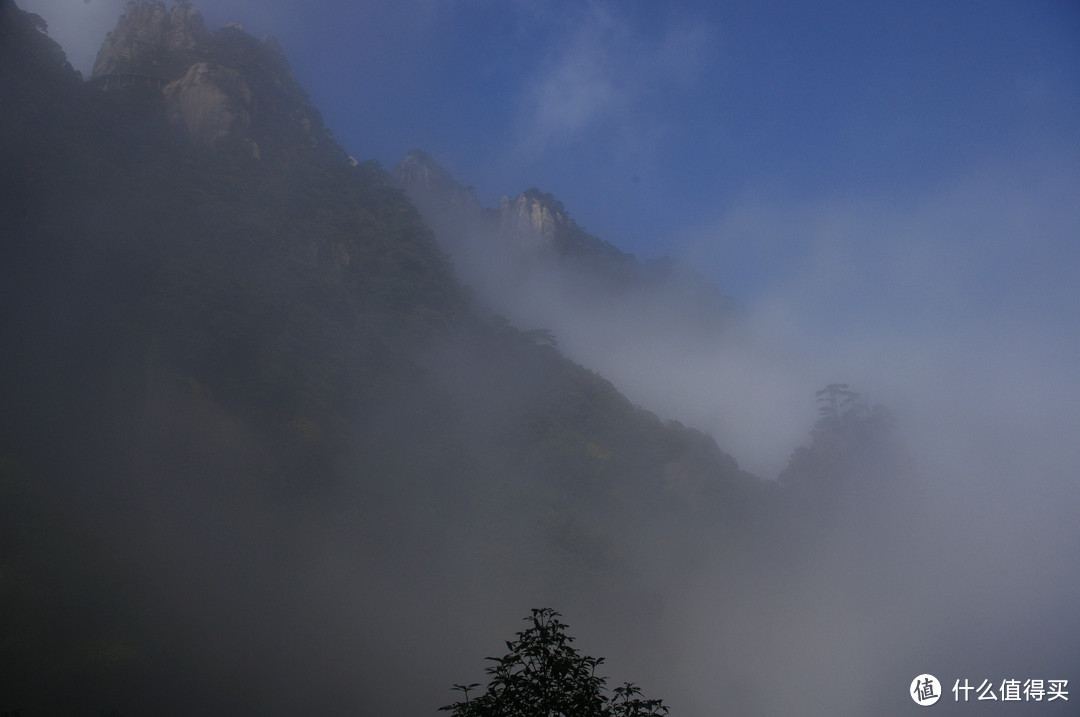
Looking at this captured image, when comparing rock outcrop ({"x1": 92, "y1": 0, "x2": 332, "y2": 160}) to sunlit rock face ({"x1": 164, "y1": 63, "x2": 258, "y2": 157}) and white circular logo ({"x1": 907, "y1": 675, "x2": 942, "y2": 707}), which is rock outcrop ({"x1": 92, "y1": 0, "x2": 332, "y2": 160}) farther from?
white circular logo ({"x1": 907, "y1": 675, "x2": 942, "y2": 707})

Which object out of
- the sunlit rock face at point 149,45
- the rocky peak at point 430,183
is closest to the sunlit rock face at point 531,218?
the rocky peak at point 430,183

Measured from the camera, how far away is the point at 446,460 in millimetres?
45656

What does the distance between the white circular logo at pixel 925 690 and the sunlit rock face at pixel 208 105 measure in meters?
66.8

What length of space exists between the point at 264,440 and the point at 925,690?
49544mm

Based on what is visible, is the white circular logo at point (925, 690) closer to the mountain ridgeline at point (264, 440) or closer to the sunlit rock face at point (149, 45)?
the mountain ridgeline at point (264, 440)

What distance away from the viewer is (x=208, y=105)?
5659 cm

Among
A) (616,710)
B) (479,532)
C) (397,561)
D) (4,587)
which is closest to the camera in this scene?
(616,710)

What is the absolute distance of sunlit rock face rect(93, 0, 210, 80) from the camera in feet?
183

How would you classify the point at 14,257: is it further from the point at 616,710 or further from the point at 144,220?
the point at 616,710

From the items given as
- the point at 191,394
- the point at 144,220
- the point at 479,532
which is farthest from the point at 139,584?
the point at 144,220

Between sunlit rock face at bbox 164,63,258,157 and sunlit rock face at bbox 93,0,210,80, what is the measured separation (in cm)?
166

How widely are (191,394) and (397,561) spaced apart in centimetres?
1486

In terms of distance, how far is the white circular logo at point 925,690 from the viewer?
158 feet

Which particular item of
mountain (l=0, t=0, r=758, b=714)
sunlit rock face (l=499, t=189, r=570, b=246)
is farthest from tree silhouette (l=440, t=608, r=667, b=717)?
sunlit rock face (l=499, t=189, r=570, b=246)
